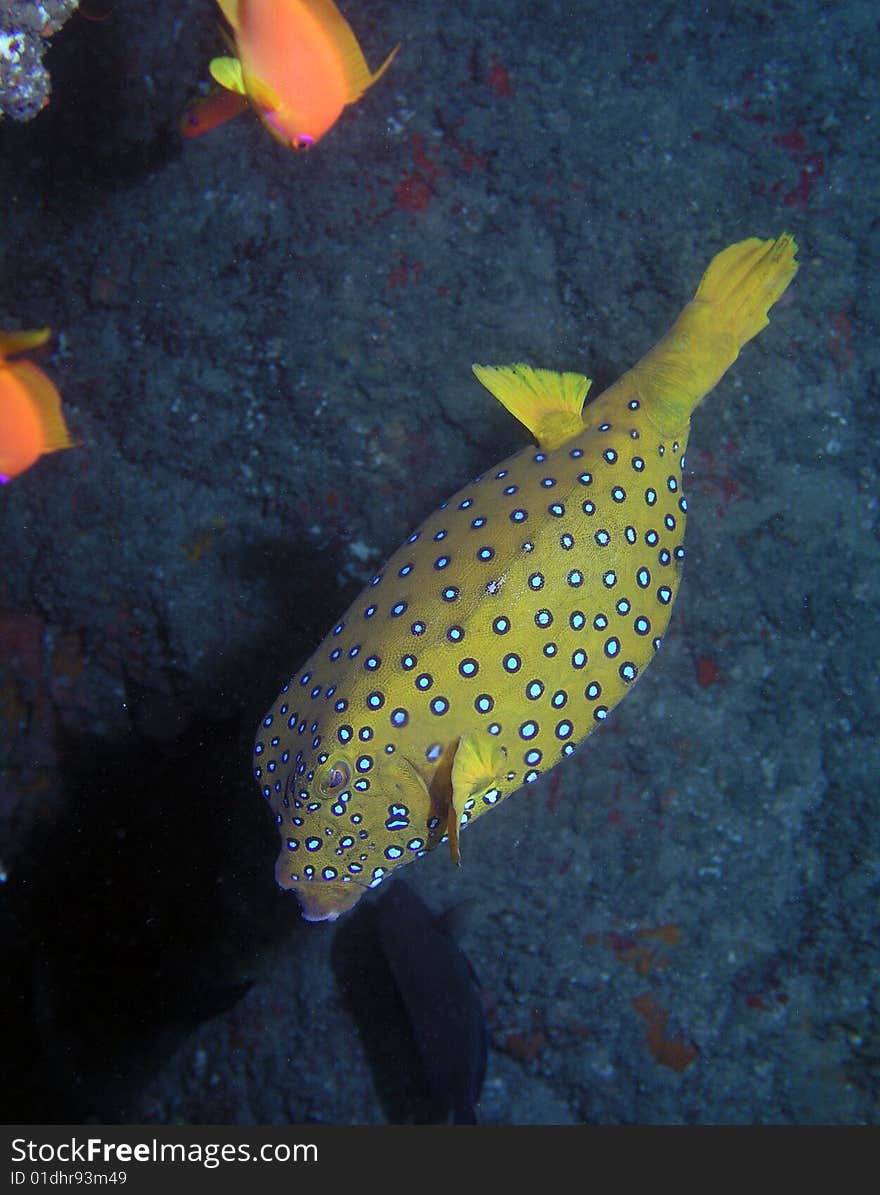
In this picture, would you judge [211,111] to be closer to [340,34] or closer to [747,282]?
[340,34]

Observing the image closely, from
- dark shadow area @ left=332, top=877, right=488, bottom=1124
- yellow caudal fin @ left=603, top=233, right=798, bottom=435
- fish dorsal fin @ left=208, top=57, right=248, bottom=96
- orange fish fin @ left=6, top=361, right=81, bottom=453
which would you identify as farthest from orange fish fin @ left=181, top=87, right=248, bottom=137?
dark shadow area @ left=332, top=877, right=488, bottom=1124

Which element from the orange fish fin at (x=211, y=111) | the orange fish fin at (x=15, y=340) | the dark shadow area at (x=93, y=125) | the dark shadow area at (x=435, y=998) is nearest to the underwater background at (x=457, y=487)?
the dark shadow area at (x=93, y=125)

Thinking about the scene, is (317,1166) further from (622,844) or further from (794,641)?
(794,641)

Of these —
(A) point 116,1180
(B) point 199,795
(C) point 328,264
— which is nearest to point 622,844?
(B) point 199,795

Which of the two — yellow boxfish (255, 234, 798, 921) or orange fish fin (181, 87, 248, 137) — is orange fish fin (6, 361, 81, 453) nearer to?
orange fish fin (181, 87, 248, 137)

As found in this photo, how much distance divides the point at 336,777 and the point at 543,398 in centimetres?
199

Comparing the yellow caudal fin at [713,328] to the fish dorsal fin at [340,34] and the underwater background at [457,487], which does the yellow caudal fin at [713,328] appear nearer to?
the underwater background at [457,487]

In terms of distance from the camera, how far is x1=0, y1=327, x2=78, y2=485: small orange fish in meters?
3.82

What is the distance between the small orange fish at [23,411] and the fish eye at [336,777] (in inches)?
96.0

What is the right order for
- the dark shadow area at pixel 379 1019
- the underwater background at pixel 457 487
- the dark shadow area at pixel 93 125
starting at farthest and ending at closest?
the dark shadow area at pixel 379 1019
the dark shadow area at pixel 93 125
the underwater background at pixel 457 487

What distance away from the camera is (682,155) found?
4324mm

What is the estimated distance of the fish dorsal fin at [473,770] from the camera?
112 inches

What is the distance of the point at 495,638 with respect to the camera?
311 centimetres

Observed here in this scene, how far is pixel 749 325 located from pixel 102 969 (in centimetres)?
688
